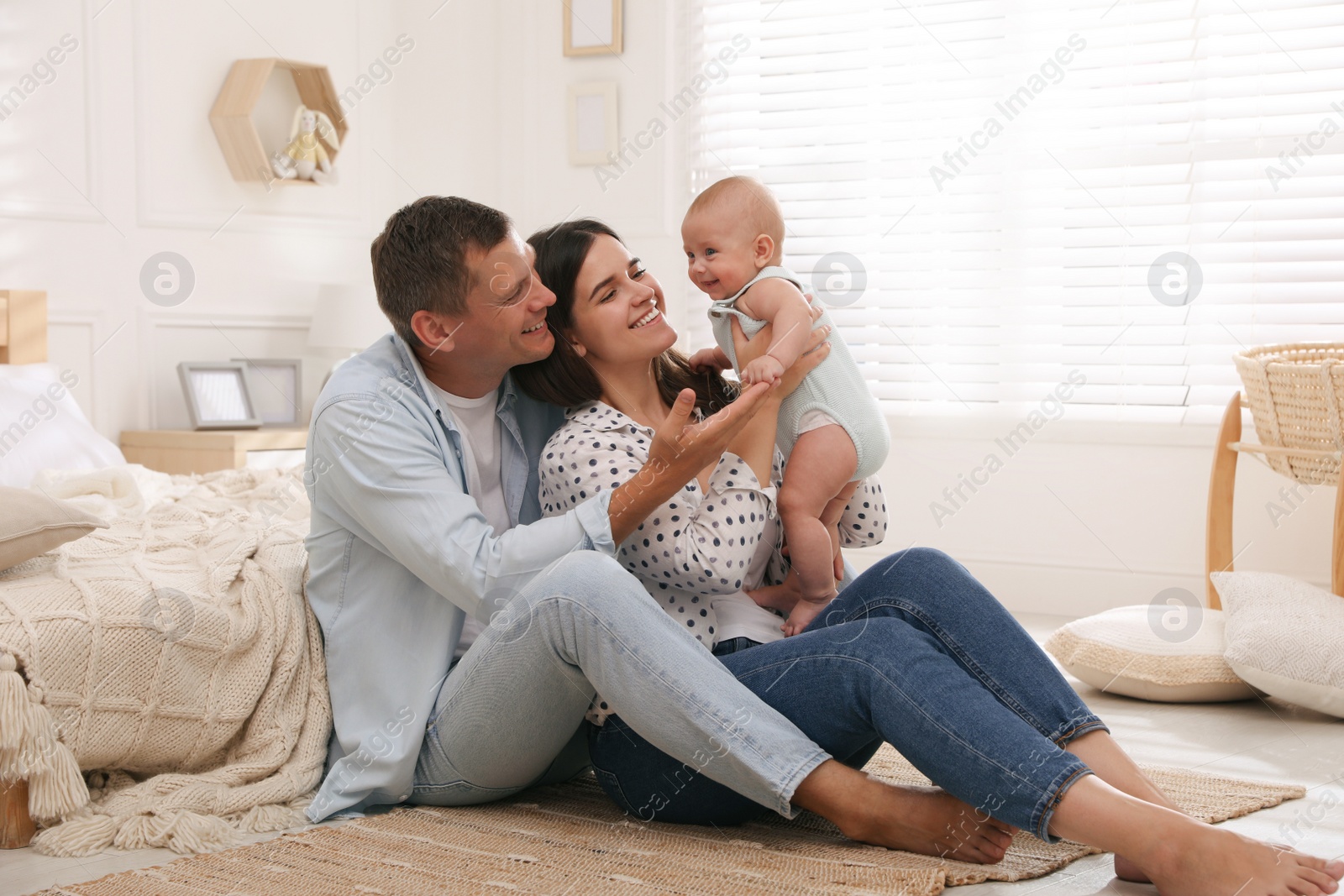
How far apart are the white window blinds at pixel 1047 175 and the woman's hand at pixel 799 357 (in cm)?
199

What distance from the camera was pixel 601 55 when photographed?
427cm

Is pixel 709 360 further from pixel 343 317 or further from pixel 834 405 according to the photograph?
pixel 343 317

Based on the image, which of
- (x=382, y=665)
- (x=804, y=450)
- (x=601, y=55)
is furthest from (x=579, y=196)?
(x=382, y=665)

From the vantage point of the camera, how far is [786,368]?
5.91 ft

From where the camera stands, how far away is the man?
Answer: 138cm

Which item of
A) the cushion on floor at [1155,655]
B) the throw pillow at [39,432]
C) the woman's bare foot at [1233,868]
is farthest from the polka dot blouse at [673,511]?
the throw pillow at [39,432]

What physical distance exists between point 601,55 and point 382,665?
317 centimetres

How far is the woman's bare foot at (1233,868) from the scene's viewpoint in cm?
119

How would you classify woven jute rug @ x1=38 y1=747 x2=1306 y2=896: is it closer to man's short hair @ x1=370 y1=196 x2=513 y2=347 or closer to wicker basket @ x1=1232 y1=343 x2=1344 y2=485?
man's short hair @ x1=370 y1=196 x2=513 y2=347

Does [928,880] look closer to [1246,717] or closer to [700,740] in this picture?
[700,740]

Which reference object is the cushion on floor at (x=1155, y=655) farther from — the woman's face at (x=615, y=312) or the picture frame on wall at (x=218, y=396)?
the picture frame on wall at (x=218, y=396)

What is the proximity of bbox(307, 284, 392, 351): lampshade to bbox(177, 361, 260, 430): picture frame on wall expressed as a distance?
0.92ft

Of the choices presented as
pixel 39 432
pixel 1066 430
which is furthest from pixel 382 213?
pixel 1066 430

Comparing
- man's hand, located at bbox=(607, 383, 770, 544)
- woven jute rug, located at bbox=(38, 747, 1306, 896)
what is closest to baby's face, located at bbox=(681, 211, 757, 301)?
man's hand, located at bbox=(607, 383, 770, 544)
